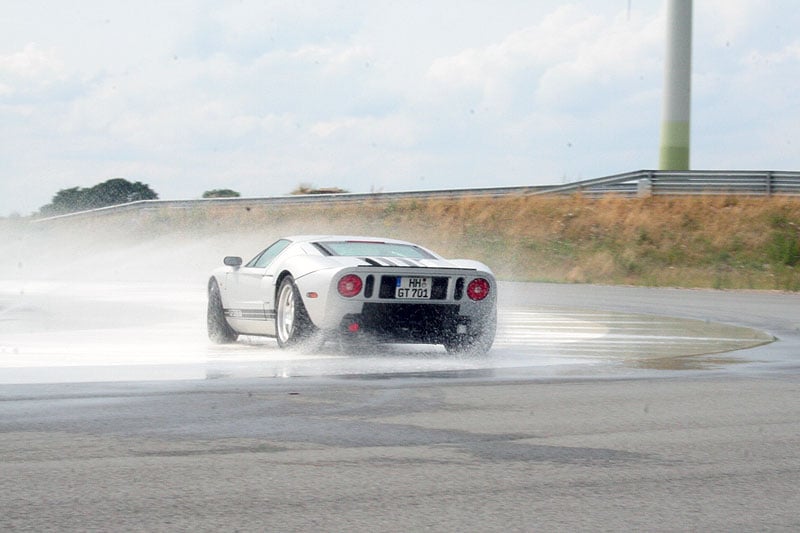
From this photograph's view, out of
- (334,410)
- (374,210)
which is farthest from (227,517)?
(374,210)

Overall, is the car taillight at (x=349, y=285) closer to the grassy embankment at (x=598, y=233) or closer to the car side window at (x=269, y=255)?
the car side window at (x=269, y=255)

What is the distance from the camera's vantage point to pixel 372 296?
10695 mm

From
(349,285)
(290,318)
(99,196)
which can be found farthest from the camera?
(99,196)

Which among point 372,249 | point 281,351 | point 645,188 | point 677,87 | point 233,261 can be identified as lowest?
point 281,351

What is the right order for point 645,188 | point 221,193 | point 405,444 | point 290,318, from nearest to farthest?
1. point 405,444
2. point 290,318
3. point 645,188
4. point 221,193

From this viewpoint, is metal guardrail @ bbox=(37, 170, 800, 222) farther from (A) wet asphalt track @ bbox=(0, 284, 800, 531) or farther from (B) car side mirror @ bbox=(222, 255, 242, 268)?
(B) car side mirror @ bbox=(222, 255, 242, 268)

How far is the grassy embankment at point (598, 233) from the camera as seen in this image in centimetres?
3203

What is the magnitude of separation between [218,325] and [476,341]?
295 cm

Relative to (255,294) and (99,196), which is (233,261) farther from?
(99,196)


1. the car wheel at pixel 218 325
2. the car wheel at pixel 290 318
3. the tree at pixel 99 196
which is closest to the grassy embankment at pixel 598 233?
the tree at pixel 99 196

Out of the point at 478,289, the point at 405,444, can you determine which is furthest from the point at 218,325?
the point at 405,444

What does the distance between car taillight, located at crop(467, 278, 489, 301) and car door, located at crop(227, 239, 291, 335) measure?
6.15ft

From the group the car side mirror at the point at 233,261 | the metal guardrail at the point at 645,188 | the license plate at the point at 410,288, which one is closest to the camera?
the license plate at the point at 410,288

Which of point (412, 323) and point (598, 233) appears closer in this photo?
point (412, 323)
